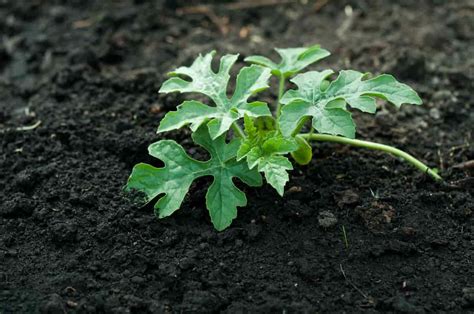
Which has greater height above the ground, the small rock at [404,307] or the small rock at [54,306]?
the small rock at [54,306]

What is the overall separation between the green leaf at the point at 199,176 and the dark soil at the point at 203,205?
13 cm

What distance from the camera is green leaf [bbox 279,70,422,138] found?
10.5ft

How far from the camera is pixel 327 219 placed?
340cm

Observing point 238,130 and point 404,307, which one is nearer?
point 404,307

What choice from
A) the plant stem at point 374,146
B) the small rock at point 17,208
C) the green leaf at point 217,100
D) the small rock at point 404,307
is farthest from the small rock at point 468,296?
the small rock at point 17,208

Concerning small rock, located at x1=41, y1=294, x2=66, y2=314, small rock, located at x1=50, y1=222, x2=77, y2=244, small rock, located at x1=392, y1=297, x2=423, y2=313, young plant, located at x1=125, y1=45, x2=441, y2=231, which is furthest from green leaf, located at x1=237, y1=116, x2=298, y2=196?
small rock, located at x1=41, y1=294, x2=66, y2=314

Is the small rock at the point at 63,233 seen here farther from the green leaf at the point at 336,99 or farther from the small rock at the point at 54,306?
the green leaf at the point at 336,99

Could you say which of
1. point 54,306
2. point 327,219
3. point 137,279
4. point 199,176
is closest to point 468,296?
point 327,219

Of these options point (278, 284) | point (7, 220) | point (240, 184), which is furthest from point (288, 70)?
point (7, 220)

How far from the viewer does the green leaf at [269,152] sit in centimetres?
311

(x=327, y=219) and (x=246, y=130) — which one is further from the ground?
(x=246, y=130)

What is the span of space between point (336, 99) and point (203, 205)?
33.7 inches

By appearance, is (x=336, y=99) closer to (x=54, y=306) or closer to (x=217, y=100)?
(x=217, y=100)

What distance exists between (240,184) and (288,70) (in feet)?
2.17
